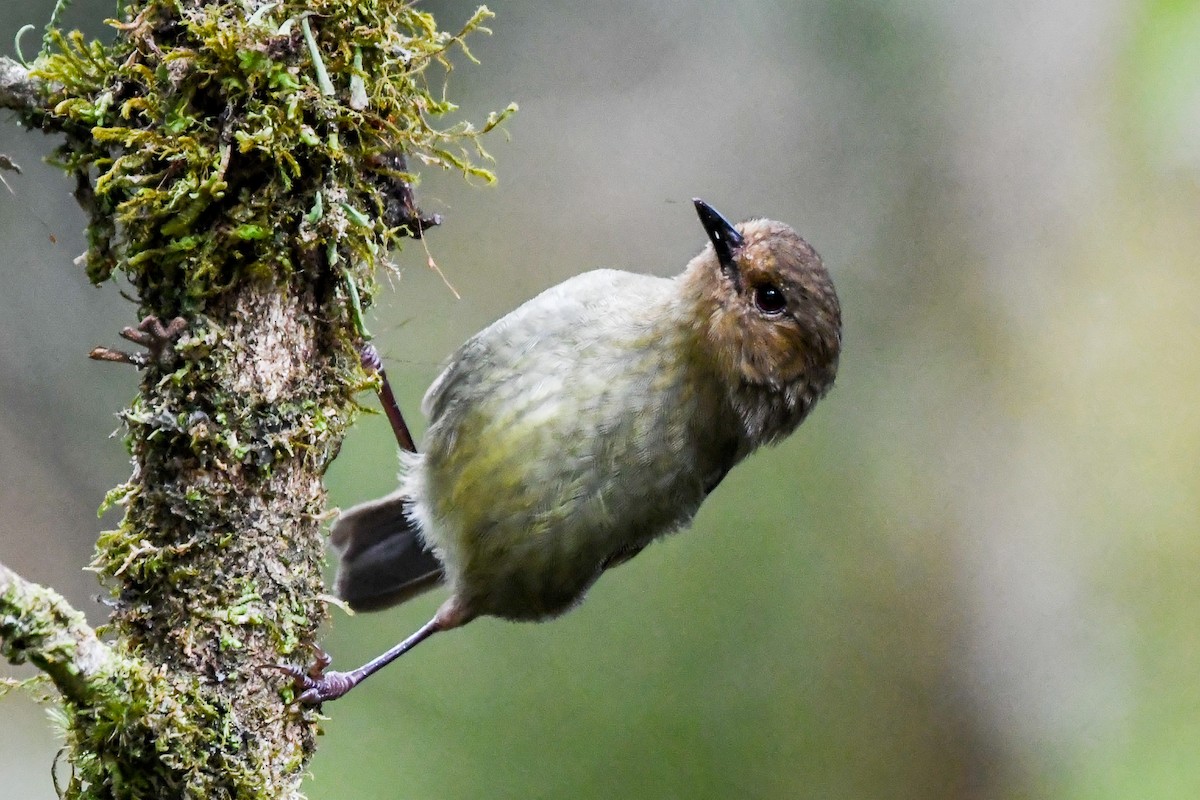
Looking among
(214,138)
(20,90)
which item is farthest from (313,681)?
(20,90)

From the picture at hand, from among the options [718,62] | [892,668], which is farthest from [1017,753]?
[718,62]

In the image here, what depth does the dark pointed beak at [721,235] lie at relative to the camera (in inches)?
123

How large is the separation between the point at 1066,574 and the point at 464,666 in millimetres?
2675

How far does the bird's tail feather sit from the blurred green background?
0.60 metres

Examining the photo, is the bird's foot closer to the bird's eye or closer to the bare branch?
the bare branch

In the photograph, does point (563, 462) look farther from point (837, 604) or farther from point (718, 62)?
point (718, 62)

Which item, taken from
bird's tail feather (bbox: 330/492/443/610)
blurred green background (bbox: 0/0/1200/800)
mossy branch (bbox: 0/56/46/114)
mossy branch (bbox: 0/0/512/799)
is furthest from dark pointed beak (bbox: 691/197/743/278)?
mossy branch (bbox: 0/56/46/114)

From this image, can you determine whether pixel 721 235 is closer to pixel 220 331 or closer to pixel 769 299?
pixel 769 299

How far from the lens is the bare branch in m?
1.56

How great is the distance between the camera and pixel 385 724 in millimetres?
4219

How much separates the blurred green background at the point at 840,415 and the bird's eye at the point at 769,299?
1.62 metres

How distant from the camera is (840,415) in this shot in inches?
198

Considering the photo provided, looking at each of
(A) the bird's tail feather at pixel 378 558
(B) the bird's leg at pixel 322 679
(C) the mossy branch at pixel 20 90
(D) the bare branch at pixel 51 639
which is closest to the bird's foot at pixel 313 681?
(B) the bird's leg at pixel 322 679

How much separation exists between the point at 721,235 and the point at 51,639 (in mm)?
2095
